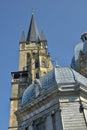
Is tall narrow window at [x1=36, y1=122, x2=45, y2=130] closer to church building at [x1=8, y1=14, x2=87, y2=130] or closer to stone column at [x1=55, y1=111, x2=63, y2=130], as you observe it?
church building at [x1=8, y1=14, x2=87, y2=130]

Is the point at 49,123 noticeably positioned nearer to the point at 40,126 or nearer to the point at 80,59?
the point at 40,126

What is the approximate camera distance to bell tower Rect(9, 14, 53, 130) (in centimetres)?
3431

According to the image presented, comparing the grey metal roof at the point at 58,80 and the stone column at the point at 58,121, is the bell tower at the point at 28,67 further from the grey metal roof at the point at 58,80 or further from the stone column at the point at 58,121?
the stone column at the point at 58,121

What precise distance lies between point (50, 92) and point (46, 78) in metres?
2.12

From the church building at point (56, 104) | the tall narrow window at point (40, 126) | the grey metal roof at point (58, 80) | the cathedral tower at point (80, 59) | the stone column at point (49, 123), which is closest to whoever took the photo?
the church building at point (56, 104)

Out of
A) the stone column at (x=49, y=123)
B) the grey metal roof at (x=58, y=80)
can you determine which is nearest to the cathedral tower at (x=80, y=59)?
the grey metal roof at (x=58, y=80)

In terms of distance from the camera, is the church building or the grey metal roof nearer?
the church building

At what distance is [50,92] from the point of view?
15.3 m

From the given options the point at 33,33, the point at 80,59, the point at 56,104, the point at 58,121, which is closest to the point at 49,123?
the point at 58,121

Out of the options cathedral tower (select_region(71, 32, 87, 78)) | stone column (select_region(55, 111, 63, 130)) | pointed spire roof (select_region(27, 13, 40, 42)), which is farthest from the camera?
pointed spire roof (select_region(27, 13, 40, 42))

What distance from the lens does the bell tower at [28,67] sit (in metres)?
34.3

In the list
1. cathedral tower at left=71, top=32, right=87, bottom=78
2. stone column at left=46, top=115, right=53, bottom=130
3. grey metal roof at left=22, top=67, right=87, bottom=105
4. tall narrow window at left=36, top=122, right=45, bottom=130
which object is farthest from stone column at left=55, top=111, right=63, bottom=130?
cathedral tower at left=71, top=32, right=87, bottom=78

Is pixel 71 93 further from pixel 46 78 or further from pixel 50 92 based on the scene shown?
pixel 46 78

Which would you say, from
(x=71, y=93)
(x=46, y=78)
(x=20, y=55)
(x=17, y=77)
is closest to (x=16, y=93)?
(x=17, y=77)
